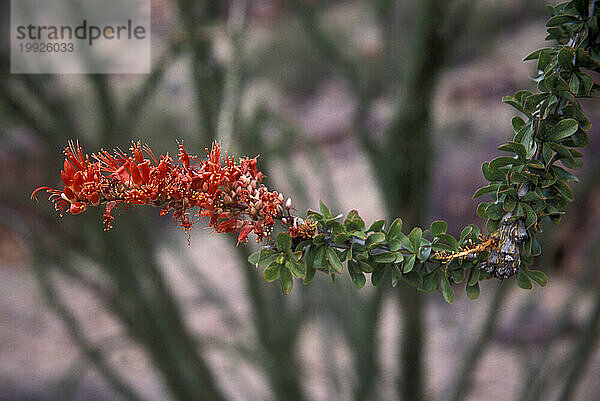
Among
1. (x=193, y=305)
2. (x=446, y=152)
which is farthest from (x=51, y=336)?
(x=446, y=152)

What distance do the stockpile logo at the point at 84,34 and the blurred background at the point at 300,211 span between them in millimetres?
27

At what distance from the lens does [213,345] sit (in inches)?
24.3

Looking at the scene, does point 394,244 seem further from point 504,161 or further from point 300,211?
point 300,211

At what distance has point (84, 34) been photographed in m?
0.54

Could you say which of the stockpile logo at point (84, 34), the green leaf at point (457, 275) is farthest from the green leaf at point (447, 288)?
the stockpile logo at point (84, 34)

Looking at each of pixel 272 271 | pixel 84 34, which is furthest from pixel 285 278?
pixel 84 34

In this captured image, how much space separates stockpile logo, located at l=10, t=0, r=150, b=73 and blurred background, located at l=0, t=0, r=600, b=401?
0.03 m

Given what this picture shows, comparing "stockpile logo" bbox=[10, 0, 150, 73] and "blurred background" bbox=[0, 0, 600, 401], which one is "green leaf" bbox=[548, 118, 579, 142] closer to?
"blurred background" bbox=[0, 0, 600, 401]

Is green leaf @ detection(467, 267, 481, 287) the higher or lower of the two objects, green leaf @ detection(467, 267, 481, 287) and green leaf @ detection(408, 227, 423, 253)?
the lower

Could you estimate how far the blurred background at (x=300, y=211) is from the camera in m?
0.49

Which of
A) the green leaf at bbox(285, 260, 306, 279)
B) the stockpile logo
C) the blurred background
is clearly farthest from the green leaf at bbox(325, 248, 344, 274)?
the stockpile logo

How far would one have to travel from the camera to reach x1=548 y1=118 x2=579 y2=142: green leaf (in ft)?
0.53

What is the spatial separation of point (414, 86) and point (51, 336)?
1.03 metres

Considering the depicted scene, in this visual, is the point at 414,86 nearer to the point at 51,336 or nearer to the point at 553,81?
the point at 553,81
